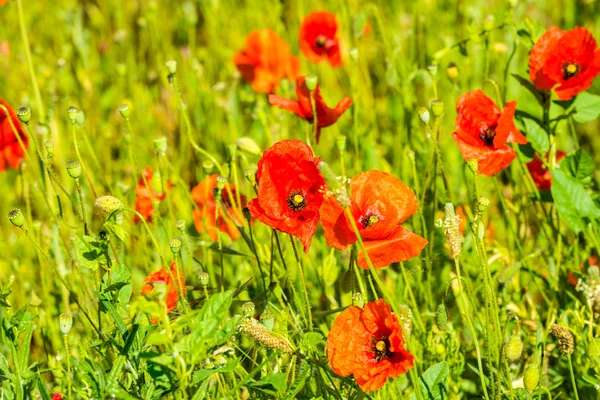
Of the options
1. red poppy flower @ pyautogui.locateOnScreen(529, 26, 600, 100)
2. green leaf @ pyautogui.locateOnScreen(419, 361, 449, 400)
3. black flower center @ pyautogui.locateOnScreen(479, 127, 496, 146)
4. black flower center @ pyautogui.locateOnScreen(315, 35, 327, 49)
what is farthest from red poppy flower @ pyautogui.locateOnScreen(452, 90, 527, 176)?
black flower center @ pyautogui.locateOnScreen(315, 35, 327, 49)

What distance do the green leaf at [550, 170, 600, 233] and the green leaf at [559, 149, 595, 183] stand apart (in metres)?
0.06

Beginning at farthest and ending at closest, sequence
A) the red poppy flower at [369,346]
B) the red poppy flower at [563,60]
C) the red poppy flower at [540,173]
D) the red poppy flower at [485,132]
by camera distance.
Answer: the red poppy flower at [540,173]
the red poppy flower at [563,60]
the red poppy flower at [485,132]
the red poppy flower at [369,346]

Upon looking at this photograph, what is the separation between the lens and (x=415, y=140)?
7.55 feet

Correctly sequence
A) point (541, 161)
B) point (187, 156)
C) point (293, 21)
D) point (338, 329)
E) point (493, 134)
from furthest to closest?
point (293, 21) → point (187, 156) → point (541, 161) → point (493, 134) → point (338, 329)

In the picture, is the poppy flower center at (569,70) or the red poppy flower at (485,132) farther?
the poppy flower center at (569,70)

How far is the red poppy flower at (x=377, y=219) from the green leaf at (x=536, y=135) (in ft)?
1.93

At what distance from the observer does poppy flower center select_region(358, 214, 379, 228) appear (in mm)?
1401

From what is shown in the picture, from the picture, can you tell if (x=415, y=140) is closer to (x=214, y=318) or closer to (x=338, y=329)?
(x=338, y=329)

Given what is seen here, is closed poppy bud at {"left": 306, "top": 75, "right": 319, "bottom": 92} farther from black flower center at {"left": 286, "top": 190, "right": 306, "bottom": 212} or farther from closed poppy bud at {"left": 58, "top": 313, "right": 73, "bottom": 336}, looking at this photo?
closed poppy bud at {"left": 58, "top": 313, "right": 73, "bottom": 336}

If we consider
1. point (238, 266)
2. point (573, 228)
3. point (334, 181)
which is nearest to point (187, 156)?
point (238, 266)

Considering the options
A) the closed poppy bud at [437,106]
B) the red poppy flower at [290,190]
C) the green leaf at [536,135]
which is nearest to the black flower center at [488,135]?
the closed poppy bud at [437,106]

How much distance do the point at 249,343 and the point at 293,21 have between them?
181 centimetres

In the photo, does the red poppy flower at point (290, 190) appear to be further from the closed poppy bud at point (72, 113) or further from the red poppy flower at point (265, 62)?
the red poppy flower at point (265, 62)

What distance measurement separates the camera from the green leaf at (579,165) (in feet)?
5.95
